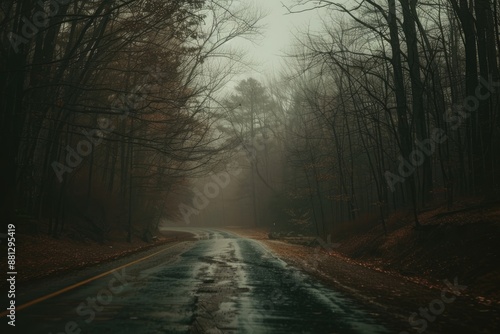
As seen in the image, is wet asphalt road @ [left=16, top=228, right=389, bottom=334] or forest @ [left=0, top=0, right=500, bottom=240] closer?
wet asphalt road @ [left=16, top=228, right=389, bottom=334]

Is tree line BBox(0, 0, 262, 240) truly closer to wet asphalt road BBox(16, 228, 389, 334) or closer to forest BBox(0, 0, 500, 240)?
forest BBox(0, 0, 500, 240)

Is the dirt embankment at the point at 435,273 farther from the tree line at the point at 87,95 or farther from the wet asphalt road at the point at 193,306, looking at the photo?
the tree line at the point at 87,95

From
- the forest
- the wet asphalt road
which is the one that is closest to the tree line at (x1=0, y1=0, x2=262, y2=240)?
the forest

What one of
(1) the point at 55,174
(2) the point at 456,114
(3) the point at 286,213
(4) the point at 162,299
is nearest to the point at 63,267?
(4) the point at 162,299

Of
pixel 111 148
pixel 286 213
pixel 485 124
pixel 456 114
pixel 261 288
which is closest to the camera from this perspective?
pixel 261 288

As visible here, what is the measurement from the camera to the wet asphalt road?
5.61 m

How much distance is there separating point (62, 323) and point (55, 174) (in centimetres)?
1704

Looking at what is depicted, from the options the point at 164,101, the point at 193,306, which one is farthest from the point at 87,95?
the point at 193,306

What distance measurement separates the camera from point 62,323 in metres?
5.76

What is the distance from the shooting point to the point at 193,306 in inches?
275

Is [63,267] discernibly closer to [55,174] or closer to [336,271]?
[336,271]

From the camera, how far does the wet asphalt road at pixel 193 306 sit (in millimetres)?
5613

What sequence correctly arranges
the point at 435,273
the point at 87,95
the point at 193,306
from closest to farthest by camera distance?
the point at 193,306, the point at 435,273, the point at 87,95

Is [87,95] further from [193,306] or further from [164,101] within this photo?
[193,306]
